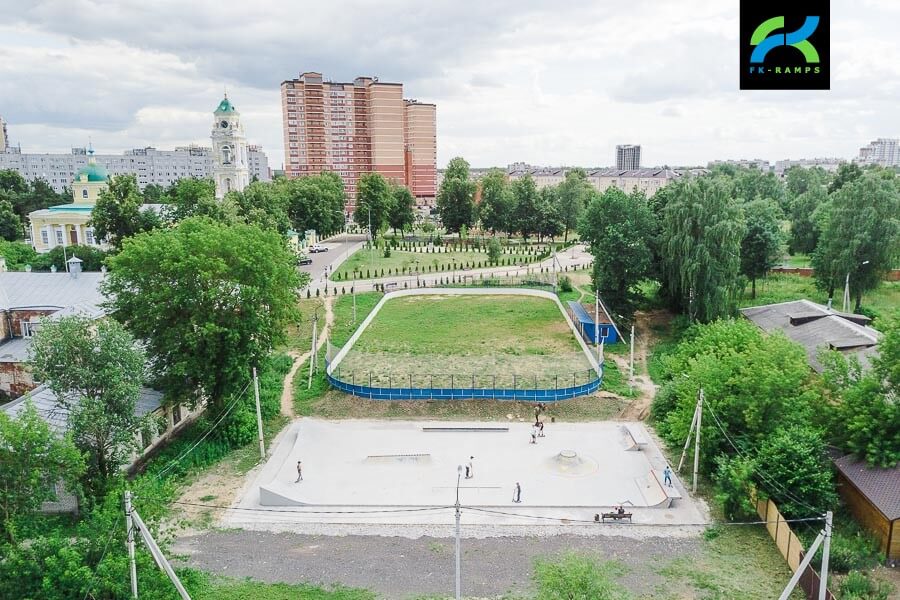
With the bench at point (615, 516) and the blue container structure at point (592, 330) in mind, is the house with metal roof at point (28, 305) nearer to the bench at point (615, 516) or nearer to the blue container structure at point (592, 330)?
the bench at point (615, 516)

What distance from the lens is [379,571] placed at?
16.4 metres

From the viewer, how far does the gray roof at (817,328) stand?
27.1 metres

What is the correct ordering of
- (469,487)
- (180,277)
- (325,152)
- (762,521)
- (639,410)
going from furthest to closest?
(325,152) → (639,410) → (180,277) → (469,487) → (762,521)

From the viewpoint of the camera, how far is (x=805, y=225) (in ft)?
200

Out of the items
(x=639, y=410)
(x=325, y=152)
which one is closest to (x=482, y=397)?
(x=639, y=410)

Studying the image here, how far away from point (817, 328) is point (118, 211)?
154ft

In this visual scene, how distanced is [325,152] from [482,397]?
95669 mm

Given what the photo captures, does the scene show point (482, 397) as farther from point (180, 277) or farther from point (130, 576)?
point (130, 576)

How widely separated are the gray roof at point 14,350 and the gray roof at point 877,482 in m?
31.4

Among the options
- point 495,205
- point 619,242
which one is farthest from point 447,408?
point 495,205

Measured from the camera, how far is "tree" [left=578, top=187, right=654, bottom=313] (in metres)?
37.4

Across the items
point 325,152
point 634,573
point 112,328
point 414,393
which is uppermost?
point 325,152

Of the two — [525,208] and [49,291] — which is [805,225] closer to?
[525,208]

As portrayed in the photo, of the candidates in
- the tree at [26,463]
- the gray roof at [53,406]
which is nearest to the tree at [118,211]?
the gray roof at [53,406]
